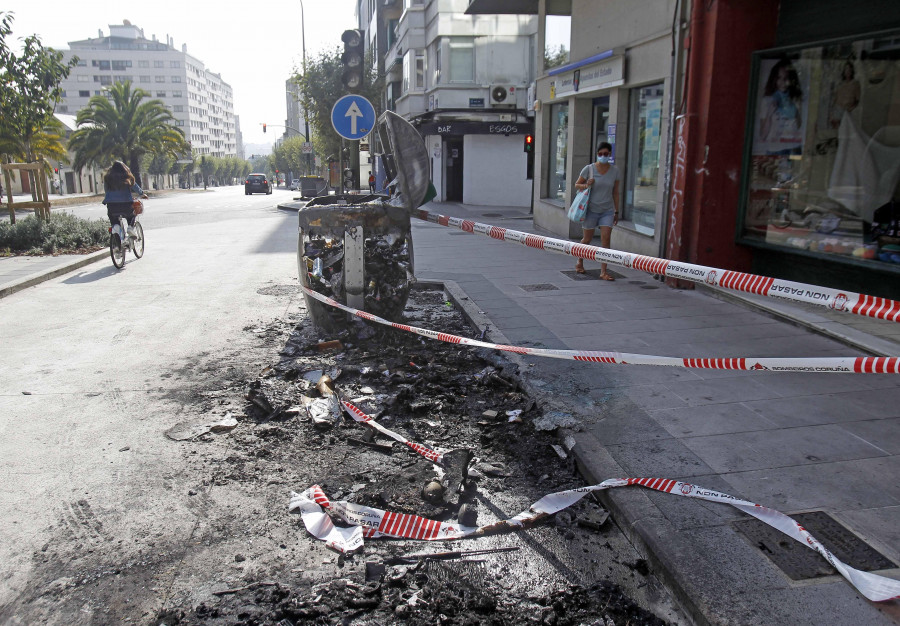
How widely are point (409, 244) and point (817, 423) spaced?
420 cm

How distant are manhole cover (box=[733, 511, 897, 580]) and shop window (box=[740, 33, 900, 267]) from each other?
4.60m

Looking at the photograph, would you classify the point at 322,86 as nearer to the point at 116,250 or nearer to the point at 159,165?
the point at 116,250

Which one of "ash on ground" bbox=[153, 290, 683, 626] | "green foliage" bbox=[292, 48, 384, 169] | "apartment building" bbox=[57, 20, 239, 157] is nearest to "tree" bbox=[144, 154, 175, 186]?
"apartment building" bbox=[57, 20, 239, 157]

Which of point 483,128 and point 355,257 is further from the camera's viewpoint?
point 483,128

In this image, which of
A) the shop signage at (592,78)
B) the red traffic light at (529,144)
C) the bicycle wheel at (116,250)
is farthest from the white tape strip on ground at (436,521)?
the red traffic light at (529,144)

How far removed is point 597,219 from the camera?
989 centimetres

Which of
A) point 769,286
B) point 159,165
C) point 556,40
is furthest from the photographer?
point 159,165

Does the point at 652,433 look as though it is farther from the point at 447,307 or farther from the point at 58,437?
the point at 447,307

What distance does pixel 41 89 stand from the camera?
1531 centimetres

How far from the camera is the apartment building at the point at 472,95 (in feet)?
90.9

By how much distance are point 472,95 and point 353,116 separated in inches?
702

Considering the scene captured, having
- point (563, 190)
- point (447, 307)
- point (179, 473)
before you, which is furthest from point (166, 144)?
point (179, 473)

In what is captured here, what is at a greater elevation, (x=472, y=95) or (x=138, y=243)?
(x=472, y=95)

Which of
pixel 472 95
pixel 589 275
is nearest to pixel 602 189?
pixel 589 275
